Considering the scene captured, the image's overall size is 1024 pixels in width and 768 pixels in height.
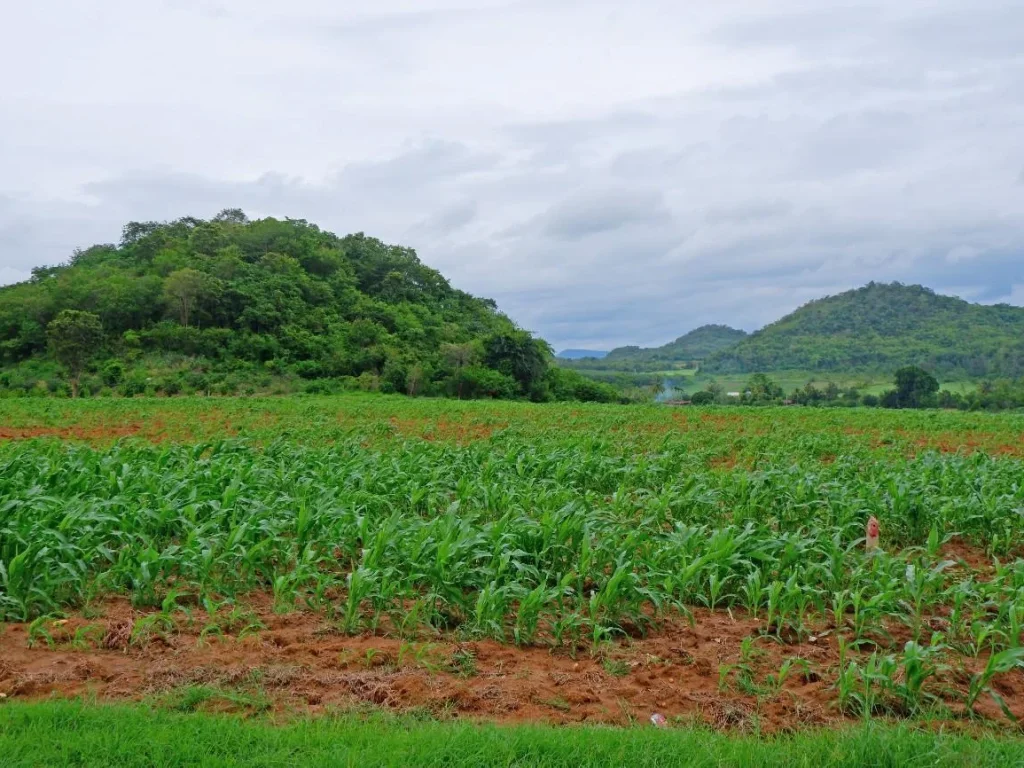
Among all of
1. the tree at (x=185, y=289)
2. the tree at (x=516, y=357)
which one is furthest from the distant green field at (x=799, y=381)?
the tree at (x=185, y=289)

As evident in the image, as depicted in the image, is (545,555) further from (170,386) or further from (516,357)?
(516,357)

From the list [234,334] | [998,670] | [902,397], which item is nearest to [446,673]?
[998,670]

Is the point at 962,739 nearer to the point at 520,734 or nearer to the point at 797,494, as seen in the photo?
the point at 520,734

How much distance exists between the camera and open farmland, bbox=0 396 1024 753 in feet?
12.1

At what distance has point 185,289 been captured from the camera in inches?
1885

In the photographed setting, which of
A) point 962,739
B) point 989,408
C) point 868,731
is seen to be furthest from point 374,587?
point 989,408

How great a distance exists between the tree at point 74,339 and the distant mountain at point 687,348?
341 ft

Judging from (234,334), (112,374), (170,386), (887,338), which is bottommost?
(170,386)

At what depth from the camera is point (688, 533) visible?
5.66 m

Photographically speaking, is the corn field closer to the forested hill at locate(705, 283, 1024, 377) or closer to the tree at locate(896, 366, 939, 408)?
the tree at locate(896, 366, 939, 408)

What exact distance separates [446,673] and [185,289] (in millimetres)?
49546

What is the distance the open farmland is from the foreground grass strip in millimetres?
283

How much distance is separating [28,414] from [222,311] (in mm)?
28426

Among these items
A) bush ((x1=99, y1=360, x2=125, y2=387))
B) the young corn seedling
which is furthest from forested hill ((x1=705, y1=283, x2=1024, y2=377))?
the young corn seedling
